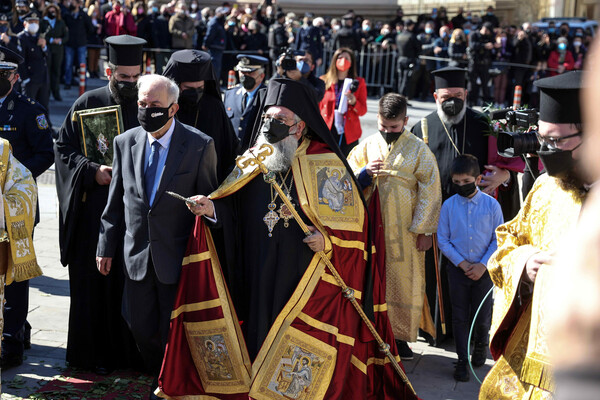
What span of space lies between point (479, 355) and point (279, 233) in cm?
228

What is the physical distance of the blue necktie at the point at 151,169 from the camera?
534 cm

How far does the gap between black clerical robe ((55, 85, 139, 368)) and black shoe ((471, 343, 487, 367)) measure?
2632mm

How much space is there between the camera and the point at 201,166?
17.6 ft

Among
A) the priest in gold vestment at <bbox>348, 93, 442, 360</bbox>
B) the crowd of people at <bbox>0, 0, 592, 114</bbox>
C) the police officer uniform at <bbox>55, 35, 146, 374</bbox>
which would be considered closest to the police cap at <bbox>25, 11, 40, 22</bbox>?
the crowd of people at <bbox>0, 0, 592, 114</bbox>

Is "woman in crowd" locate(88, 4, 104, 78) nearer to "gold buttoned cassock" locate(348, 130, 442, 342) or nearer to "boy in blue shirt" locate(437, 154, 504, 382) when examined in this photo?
"gold buttoned cassock" locate(348, 130, 442, 342)

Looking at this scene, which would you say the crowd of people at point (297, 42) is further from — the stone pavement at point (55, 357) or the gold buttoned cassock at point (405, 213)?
the gold buttoned cassock at point (405, 213)

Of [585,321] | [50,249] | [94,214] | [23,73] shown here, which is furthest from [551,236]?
[23,73]

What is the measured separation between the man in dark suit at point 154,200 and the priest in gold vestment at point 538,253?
200cm

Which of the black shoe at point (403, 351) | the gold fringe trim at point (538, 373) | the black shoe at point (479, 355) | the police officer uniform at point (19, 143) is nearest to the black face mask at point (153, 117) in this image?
the police officer uniform at point (19, 143)

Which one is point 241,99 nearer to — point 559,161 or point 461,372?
point 461,372

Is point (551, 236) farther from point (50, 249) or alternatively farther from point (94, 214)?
point (50, 249)

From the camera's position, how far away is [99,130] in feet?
20.3

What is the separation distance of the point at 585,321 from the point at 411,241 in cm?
535

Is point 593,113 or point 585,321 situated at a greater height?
point 593,113
